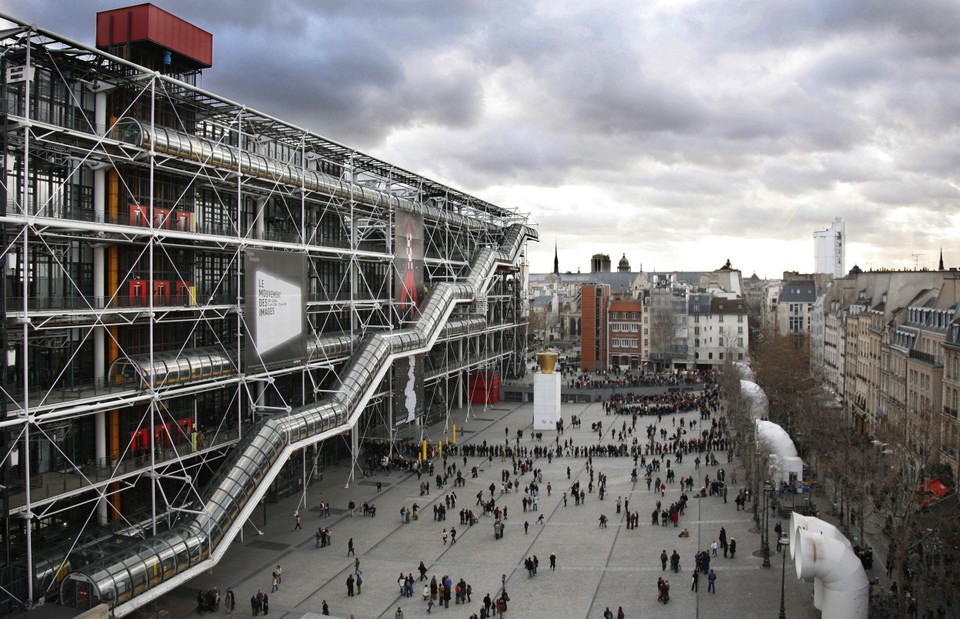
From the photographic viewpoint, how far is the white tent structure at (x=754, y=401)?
44150 mm

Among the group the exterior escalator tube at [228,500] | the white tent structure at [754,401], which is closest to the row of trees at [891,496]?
the white tent structure at [754,401]

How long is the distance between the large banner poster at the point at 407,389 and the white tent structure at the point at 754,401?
758 inches

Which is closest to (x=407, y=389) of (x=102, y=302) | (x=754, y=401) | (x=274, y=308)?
(x=274, y=308)

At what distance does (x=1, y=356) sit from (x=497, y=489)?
22.9m

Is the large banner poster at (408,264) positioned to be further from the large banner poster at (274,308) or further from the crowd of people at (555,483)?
the large banner poster at (274,308)

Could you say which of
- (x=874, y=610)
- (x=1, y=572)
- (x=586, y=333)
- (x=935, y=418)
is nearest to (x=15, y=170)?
(x=1, y=572)

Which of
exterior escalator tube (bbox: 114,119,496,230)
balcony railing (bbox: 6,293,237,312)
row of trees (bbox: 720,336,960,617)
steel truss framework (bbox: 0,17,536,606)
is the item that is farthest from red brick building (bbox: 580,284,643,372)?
balcony railing (bbox: 6,293,237,312)

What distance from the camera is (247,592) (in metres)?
23.8

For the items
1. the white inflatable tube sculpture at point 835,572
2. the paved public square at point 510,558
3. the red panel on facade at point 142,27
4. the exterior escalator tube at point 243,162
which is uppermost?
the red panel on facade at point 142,27

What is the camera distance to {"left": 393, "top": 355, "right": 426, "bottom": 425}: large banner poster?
4153 cm

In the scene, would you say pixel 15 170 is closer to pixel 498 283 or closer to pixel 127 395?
pixel 127 395

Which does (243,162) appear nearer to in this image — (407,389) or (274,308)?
(274,308)

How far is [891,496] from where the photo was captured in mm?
27141

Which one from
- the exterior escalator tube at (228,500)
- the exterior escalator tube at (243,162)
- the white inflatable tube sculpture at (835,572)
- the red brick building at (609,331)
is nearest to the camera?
the exterior escalator tube at (228,500)
